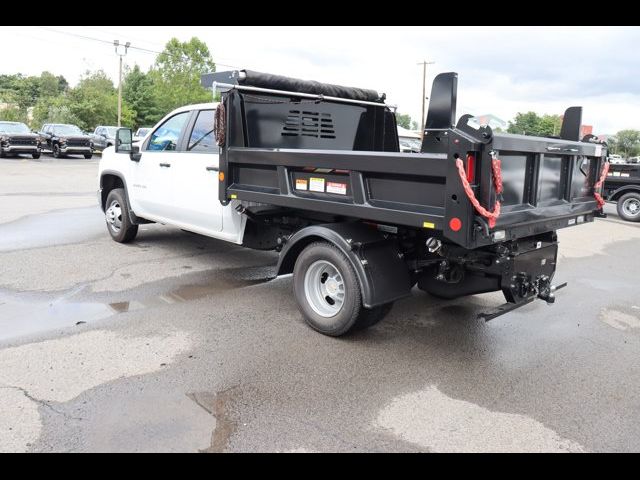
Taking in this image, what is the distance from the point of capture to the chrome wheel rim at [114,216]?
790 cm

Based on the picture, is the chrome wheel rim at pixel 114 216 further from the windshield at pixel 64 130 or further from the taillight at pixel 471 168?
the windshield at pixel 64 130

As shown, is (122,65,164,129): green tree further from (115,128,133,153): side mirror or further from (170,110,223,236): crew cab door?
(170,110,223,236): crew cab door

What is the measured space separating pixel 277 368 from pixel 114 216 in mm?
4959

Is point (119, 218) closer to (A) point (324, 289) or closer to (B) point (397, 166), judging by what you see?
(A) point (324, 289)

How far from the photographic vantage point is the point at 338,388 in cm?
377

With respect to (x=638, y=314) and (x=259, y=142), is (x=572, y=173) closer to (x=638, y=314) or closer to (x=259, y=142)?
(x=638, y=314)

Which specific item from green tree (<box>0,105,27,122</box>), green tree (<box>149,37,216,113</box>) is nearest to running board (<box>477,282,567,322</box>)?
green tree (<box>0,105,27,122</box>)

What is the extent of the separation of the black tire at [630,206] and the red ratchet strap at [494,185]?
11.9 metres

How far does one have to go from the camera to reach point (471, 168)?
11.5 ft

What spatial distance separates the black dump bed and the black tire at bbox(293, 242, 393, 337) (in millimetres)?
373

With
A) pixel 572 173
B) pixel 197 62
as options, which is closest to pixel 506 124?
pixel 572 173

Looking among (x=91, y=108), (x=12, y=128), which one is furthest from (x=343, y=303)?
(x=91, y=108)

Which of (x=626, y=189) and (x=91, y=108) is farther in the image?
(x=91, y=108)
